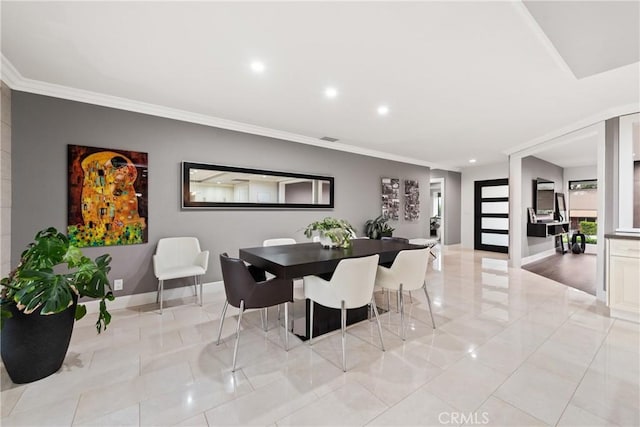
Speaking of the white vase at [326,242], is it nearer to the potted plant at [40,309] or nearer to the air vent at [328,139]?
the potted plant at [40,309]

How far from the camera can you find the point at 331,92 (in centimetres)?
302

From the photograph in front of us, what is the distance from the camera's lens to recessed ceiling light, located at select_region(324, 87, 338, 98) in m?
2.94

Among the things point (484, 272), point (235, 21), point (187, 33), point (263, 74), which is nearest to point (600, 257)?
point (484, 272)

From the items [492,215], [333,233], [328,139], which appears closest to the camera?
[333,233]

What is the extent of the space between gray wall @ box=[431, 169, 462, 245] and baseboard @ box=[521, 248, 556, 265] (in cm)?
209

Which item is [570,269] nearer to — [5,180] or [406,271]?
[406,271]

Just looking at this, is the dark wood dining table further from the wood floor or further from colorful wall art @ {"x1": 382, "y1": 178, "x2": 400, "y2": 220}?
the wood floor

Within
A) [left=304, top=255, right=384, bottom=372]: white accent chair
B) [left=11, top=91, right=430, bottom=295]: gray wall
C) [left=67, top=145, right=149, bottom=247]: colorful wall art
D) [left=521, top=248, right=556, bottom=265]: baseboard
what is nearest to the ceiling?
[left=11, top=91, right=430, bottom=295]: gray wall

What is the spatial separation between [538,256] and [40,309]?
8.42 metres

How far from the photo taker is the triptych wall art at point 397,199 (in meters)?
6.11

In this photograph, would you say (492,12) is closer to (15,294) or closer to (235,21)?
(235,21)

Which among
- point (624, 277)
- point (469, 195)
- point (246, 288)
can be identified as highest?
point (469, 195)

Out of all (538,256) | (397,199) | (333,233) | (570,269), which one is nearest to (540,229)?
(538,256)

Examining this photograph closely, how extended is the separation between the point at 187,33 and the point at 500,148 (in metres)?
5.84
